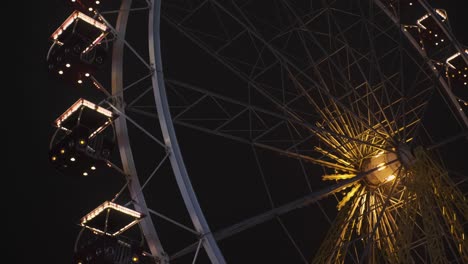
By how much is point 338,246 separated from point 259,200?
879cm

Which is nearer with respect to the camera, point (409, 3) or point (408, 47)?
point (409, 3)

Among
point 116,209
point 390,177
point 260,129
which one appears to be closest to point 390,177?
point 390,177

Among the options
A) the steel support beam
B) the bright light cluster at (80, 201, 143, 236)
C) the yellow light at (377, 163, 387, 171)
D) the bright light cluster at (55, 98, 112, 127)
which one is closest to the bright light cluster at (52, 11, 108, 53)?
the steel support beam

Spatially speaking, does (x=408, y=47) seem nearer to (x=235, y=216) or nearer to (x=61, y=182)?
(x=235, y=216)

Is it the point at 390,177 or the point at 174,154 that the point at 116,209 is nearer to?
the point at 174,154

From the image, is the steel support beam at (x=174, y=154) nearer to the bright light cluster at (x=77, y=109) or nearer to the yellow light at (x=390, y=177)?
the bright light cluster at (x=77, y=109)

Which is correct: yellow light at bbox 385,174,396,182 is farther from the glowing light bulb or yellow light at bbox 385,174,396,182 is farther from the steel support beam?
the steel support beam

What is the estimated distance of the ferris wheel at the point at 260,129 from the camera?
18656 millimetres

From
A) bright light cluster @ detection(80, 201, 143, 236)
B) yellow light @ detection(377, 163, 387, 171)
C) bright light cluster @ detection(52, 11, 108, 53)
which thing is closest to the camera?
bright light cluster @ detection(80, 201, 143, 236)

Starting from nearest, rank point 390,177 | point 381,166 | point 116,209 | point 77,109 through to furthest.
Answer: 1. point 116,209
2. point 77,109
3. point 381,166
4. point 390,177

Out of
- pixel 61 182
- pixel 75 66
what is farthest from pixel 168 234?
pixel 75 66

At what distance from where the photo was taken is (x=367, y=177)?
835 inches

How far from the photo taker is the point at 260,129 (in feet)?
87.9

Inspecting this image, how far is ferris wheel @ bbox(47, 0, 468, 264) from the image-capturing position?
18656 mm
